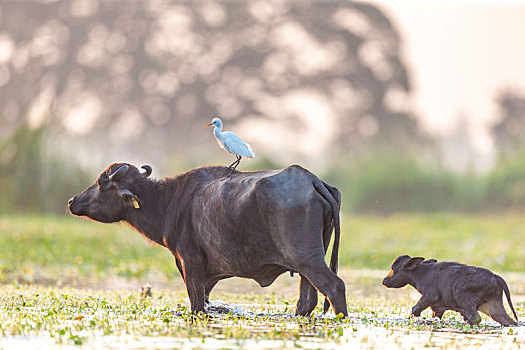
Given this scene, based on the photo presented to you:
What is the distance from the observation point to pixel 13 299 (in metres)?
11.5

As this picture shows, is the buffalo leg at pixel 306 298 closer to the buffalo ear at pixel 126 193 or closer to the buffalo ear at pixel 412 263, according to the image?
the buffalo ear at pixel 412 263

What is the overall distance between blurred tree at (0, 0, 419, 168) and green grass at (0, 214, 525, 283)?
2155 cm

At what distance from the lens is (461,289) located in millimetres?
9758

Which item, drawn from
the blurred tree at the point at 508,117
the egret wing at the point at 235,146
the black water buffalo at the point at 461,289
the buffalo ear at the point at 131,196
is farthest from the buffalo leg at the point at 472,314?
the blurred tree at the point at 508,117

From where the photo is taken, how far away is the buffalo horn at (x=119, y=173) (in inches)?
429

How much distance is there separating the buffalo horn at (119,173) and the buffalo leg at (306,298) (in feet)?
7.79

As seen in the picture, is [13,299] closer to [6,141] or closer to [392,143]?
[6,141]

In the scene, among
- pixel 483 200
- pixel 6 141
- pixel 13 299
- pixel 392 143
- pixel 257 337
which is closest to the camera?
pixel 257 337

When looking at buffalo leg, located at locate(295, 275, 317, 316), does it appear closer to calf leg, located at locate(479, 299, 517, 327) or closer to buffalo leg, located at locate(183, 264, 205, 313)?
buffalo leg, located at locate(183, 264, 205, 313)

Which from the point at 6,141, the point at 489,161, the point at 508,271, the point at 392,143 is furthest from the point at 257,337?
the point at 392,143

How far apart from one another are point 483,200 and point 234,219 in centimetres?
2851

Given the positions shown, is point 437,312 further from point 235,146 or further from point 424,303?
point 235,146

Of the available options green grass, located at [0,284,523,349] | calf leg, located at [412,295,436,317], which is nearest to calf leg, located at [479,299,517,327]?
green grass, located at [0,284,523,349]

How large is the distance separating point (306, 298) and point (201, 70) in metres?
40.2
